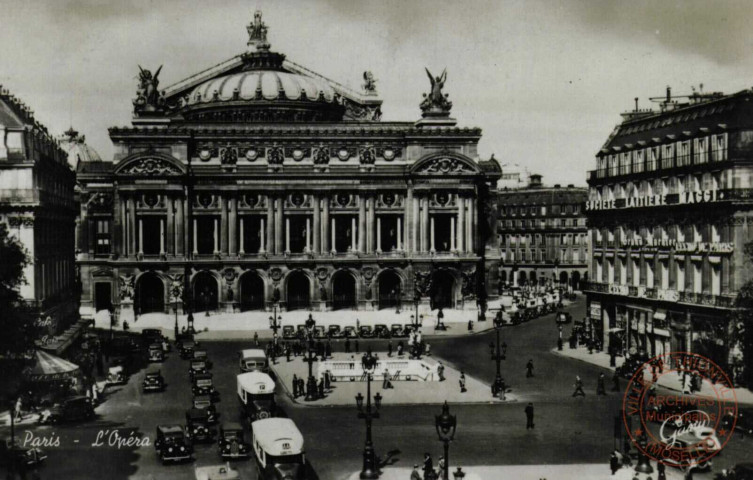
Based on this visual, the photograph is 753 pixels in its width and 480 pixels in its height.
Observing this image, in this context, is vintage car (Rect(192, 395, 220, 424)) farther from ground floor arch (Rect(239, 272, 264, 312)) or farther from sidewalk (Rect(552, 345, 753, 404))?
ground floor arch (Rect(239, 272, 264, 312))

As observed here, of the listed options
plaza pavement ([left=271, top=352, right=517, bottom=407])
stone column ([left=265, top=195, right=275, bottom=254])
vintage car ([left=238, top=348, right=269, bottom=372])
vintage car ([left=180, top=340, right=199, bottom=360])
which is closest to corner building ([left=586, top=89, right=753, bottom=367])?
plaza pavement ([left=271, top=352, right=517, bottom=407])

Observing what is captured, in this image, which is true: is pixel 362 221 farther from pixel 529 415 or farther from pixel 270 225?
pixel 529 415

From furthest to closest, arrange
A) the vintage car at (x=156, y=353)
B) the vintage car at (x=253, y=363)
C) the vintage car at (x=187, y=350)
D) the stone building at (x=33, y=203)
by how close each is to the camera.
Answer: the vintage car at (x=187, y=350), the vintage car at (x=156, y=353), the stone building at (x=33, y=203), the vintage car at (x=253, y=363)

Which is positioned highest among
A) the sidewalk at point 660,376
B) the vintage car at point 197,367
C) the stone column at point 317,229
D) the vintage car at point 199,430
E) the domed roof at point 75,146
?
the domed roof at point 75,146

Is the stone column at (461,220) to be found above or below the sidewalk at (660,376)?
above

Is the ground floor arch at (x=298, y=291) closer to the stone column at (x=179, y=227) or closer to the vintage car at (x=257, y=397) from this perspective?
the stone column at (x=179, y=227)

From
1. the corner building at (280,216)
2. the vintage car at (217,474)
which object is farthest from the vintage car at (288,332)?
the vintage car at (217,474)
